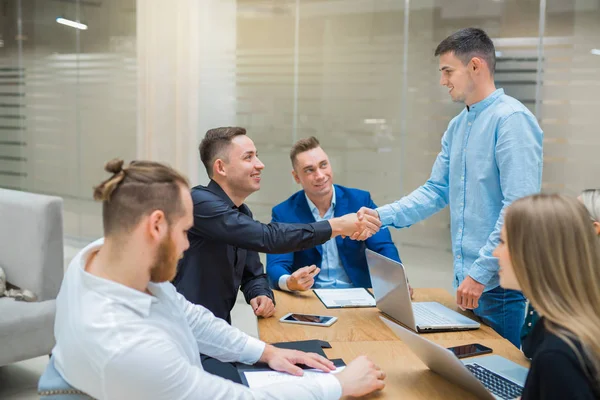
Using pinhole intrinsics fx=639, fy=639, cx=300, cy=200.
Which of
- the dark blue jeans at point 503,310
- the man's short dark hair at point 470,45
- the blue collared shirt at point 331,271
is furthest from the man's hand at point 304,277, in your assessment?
the man's short dark hair at point 470,45

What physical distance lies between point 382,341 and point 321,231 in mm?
587

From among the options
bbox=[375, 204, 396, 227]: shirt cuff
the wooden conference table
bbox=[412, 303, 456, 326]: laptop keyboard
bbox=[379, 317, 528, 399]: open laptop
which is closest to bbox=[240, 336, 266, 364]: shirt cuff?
the wooden conference table

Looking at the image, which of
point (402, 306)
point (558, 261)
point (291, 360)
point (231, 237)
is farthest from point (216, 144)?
point (558, 261)

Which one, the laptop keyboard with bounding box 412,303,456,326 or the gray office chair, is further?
the laptop keyboard with bounding box 412,303,456,326

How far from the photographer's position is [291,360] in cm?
188

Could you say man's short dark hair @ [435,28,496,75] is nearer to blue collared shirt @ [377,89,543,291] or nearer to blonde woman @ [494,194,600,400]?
blue collared shirt @ [377,89,543,291]

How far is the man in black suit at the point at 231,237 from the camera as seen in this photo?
2.52 meters

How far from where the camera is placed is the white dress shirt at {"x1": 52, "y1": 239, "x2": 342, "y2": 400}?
131cm

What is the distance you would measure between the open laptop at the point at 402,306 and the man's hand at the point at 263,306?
41cm

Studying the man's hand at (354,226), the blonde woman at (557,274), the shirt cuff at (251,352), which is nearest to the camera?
the blonde woman at (557,274)

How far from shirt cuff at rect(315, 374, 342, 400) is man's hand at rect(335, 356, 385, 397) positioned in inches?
1.0

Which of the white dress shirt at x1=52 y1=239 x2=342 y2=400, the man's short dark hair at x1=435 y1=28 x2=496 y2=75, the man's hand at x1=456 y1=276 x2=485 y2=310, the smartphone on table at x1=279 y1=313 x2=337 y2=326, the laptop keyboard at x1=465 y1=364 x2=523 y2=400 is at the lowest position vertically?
the smartphone on table at x1=279 y1=313 x2=337 y2=326

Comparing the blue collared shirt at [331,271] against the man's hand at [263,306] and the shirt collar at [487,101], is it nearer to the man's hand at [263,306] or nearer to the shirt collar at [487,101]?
the man's hand at [263,306]

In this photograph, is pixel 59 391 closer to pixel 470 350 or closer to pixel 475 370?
pixel 475 370
